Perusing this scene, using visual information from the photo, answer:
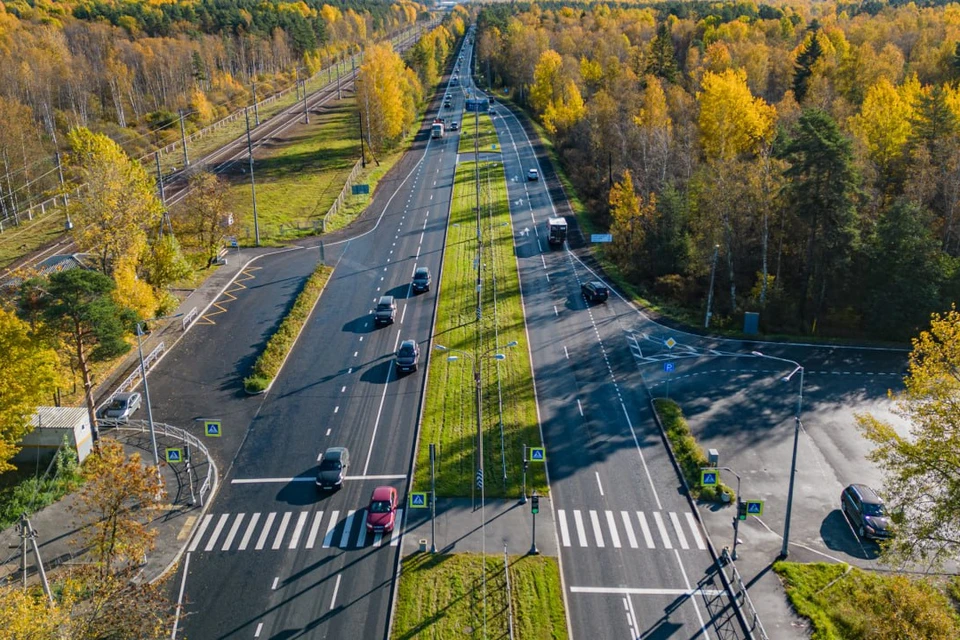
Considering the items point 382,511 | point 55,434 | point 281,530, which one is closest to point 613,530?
point 382,511

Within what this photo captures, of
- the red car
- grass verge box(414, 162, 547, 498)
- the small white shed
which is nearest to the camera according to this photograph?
the red car

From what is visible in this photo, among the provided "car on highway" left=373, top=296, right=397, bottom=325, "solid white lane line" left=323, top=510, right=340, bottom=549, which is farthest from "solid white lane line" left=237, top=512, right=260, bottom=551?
"car on highway" left=373, top=296, right=397, bottom=325

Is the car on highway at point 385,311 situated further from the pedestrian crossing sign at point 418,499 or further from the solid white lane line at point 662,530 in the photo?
the solid white lane line at point 662,530

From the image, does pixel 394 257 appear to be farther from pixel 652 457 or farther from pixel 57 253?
pixel 652 457

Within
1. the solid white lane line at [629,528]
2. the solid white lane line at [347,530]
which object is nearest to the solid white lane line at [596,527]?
the solid white lane line at [629,528]

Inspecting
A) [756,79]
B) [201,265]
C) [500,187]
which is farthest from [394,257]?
[756,79]

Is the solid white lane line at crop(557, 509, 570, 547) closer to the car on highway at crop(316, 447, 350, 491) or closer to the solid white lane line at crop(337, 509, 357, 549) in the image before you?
the solid white lane line at crop(337, 509, 357, 549)
